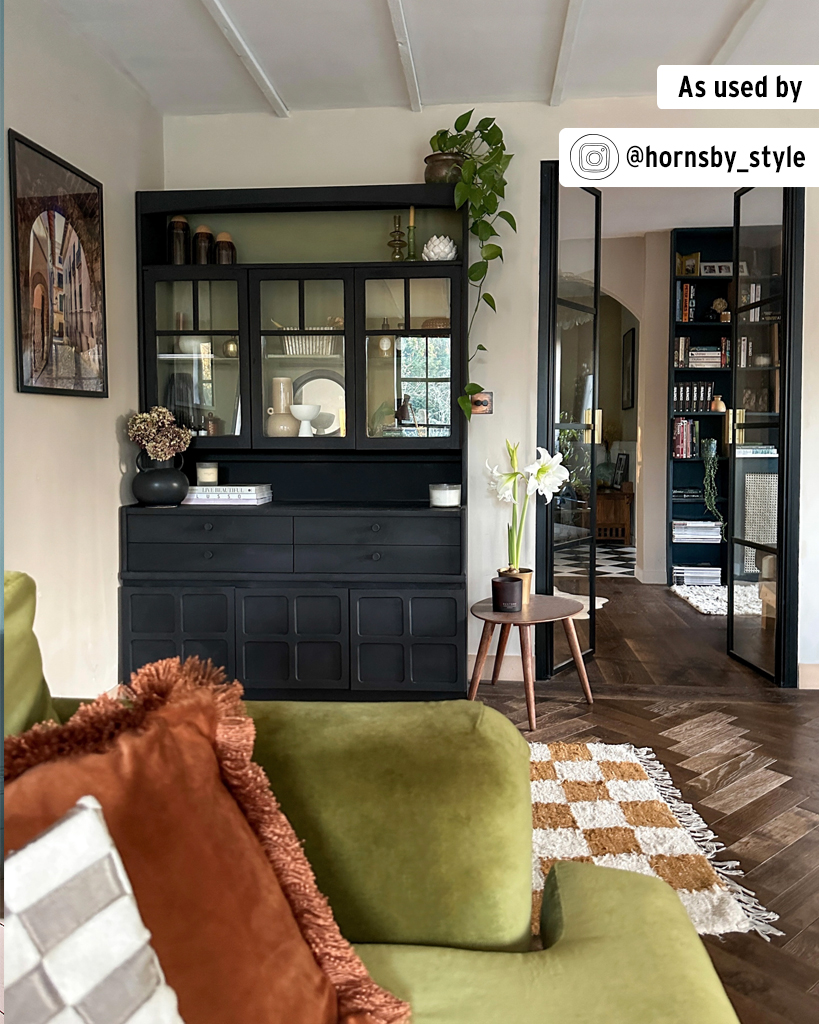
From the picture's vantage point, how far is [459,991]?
0.95 m

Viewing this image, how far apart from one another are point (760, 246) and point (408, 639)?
7.72ft

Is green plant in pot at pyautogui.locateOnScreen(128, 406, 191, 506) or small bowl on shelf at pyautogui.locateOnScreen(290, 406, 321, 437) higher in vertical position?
small bowl on shelf at pyautogui.locateOnScreen(290, 406, 321, 437)

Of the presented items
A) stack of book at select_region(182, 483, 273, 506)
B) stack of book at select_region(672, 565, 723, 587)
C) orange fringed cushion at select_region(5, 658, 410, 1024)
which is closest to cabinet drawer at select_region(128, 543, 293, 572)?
stack of book at select_region(182, 483, 273, 506)

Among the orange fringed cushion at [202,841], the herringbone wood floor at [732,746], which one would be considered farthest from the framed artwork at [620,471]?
the orange fringed cushion at [202,841]

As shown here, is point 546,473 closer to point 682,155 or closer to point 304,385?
point 304,385

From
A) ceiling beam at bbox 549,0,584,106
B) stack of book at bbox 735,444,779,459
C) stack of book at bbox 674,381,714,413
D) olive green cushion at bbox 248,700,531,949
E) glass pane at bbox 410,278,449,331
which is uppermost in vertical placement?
ceiling beam at bbox 549,0,584,106

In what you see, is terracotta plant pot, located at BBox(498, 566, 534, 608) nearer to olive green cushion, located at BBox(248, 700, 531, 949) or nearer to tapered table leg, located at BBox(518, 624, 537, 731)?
tapered table leg, located at BBox(518, 624, 537, 731)

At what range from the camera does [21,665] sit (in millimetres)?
895

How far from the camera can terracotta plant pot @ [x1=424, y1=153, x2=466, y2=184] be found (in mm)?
3293

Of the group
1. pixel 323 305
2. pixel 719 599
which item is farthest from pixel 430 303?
pixel 719 599

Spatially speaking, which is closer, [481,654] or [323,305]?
[481,654]

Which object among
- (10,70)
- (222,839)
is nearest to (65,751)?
(222,839)

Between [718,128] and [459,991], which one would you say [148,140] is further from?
[459,991]

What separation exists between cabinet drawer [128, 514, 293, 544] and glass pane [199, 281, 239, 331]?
822 mm
